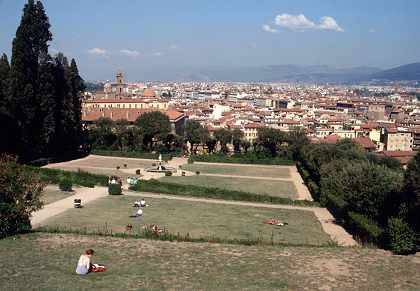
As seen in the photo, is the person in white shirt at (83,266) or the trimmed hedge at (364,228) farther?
the trimmed hedge at (364,228)

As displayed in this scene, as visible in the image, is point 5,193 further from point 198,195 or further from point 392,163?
point 392,163

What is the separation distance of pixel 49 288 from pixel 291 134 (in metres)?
61.6

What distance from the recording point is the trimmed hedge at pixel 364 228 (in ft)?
73.6

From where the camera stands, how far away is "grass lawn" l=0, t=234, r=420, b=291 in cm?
1484

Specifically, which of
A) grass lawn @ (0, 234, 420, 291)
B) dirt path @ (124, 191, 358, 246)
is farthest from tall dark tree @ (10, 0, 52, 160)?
grass lawn @ (0, 234, 420, 291)

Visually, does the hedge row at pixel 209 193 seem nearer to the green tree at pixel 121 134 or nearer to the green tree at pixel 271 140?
the green tree at pixel 121 134

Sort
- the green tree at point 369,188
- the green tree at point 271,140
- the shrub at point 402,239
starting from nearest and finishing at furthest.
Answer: the shrub at point 402,239
the green tree at point 369,188
the green tree at point 271,140

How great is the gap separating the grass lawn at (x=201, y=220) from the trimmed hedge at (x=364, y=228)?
1.56 m

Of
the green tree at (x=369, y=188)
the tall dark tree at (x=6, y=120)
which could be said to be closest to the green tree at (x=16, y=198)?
the green tree at (x=369, y=188)

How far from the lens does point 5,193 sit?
69.2ft

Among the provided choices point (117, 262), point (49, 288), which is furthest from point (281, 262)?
point (49, 288)

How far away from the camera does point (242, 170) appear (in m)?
60.1

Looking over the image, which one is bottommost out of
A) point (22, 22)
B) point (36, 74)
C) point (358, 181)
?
point (358, 181)

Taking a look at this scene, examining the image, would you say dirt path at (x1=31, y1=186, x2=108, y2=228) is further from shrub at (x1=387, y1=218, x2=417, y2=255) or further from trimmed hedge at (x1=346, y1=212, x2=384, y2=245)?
shrub at (x1=387, y1=218, x2=417, y2=255)
